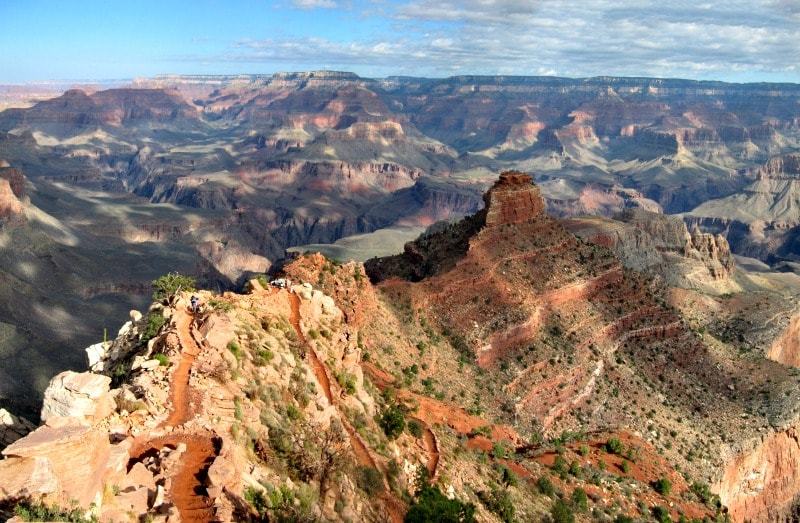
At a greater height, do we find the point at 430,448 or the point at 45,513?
the point at 45,513

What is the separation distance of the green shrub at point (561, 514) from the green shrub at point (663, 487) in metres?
10.8

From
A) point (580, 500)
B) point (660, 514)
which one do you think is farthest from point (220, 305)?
point (660, 514)

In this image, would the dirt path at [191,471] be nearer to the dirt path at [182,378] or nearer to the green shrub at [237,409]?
the dirt path at [182,378]

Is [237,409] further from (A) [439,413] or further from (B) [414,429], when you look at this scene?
(A) [439,413]

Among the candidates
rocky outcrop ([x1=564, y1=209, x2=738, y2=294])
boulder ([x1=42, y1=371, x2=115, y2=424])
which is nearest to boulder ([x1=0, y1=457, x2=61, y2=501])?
boulder ([x1=42, y1=371, x2=115, y2=424])

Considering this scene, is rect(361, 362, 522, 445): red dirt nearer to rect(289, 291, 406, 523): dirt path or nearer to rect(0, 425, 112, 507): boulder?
rect(289, 291, 406, 523): dirt path

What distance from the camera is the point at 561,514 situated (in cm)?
3409

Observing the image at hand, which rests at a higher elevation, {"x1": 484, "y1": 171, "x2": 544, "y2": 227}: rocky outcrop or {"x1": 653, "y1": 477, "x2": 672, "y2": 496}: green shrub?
{"x1": 484, "y1": 171, "x2": 544, "y2": 227}: rocky outcrop

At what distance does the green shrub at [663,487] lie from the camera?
143 ft

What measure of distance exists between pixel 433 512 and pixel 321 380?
759cm

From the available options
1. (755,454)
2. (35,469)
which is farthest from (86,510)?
(755,454)

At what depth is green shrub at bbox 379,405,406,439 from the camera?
31.1 metres

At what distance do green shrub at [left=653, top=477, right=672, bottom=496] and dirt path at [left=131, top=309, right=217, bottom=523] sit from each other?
30.5 m

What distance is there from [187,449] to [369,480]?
23.6 ft
